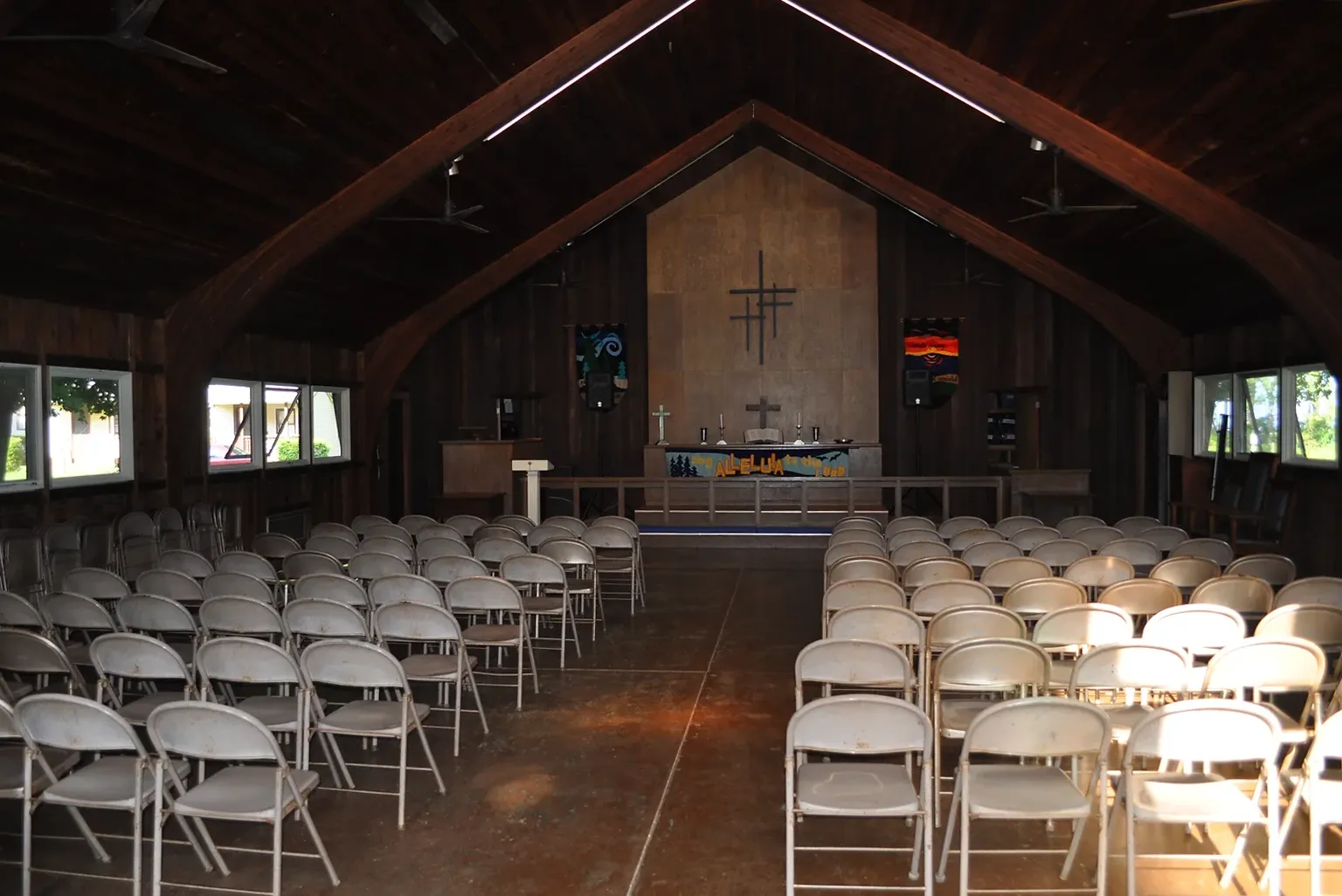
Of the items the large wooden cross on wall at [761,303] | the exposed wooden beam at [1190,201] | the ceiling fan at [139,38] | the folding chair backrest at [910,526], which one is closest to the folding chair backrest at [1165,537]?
the folding chair backrest at [910,526]

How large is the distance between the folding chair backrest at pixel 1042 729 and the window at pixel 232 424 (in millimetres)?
10322

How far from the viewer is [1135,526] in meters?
8.99

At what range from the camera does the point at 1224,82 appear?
22.6 ft

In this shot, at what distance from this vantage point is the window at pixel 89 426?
9.32m

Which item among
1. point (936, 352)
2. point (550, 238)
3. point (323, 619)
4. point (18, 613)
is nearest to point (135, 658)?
point (323, 619)

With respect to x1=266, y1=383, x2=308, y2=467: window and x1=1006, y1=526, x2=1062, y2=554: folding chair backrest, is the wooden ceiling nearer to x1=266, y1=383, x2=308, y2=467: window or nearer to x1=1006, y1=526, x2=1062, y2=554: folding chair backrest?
x1=266, y1=383, x2=308, y2=467: window

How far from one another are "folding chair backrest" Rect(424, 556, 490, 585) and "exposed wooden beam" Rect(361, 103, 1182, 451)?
26.1ft

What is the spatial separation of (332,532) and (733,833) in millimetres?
5345

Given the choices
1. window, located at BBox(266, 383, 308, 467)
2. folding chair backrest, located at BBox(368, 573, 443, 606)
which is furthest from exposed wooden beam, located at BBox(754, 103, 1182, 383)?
folding chair backrest, located at BBox(368, 573, 443, 606)

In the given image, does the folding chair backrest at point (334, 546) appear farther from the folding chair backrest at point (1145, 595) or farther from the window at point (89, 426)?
the folding chair backrest at point (1145, 595)

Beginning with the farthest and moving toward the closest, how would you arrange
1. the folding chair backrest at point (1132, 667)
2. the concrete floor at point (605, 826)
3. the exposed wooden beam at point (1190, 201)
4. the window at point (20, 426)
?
1. the window at point (20, 426)
2. the exposed wooden beam at point (1190, 201)
3. the folding chair backrest at point (1132, 667)
4. the concrete floor at point (605, 826)

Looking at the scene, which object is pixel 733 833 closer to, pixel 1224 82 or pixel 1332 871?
pixel 1332 871

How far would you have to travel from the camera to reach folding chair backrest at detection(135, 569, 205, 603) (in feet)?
20.6

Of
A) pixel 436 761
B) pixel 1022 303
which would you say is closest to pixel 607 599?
pixel 436 761
